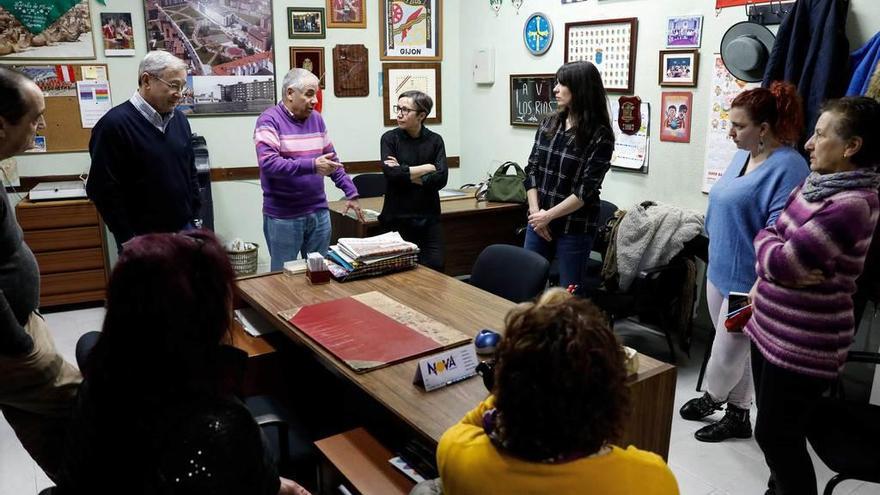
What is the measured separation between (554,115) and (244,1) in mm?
2774

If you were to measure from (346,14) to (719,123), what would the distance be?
2905mm

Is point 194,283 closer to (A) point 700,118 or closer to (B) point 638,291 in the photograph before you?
(B) point 638,291

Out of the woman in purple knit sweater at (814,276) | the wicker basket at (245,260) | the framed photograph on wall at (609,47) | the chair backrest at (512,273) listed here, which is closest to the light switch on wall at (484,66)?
the framed photograph on wall at (609,47)

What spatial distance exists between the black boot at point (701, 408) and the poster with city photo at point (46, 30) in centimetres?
424

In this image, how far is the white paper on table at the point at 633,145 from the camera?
13.1ft

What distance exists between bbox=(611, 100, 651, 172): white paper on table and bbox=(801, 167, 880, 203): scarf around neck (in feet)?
6.88

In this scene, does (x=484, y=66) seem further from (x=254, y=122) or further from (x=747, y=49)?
(x=747, y=49)

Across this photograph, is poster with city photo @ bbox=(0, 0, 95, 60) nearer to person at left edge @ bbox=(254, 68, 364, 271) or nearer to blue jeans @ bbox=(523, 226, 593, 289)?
person at left edge @ bbox=(254, 68, 364, 271)

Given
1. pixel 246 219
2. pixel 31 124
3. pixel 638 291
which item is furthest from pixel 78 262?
pixel 638 291

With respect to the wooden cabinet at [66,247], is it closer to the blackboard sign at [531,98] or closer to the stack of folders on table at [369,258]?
the stack of folders on table at [369,258]

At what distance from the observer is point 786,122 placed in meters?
2.42

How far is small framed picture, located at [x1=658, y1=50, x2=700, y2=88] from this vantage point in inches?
144

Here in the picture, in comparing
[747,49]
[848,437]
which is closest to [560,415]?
[848,437]

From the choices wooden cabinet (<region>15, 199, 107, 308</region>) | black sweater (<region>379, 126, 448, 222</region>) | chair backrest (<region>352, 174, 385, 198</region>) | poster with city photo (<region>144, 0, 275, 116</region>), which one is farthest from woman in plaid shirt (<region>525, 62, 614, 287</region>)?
wooden cabinet (<region>15, 199, 107, 308</region>)
